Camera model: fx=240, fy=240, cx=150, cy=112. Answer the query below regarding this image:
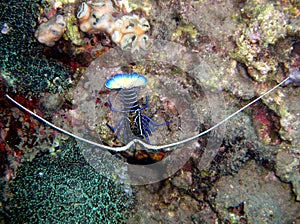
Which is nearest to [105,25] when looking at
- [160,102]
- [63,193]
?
[160,102]

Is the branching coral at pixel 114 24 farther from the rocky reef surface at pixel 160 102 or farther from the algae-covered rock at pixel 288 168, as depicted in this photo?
the algae-covered rock at pixel 288 168

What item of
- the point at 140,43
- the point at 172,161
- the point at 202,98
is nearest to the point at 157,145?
the point at 172,161

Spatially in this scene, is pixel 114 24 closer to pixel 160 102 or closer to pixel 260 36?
pixel 160 102

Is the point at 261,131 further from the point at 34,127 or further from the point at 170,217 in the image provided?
the point at 34,127

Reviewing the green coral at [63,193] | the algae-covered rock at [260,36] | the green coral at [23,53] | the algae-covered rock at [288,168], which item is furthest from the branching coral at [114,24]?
the algae-covered rock at [288,168]

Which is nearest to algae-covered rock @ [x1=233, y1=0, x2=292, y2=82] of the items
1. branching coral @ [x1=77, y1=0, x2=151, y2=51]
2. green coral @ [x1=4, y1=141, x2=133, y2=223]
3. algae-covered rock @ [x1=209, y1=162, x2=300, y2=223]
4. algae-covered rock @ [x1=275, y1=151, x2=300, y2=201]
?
algae-covered rock @ [x1=275, y1=151, x2=300, y2=201]

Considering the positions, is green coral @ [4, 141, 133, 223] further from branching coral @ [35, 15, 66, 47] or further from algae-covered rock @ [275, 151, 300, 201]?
algae-covered rock @ [275, 151, 300, 201]
